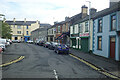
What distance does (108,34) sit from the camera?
17438 millimetres

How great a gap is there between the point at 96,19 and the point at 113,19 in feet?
15.5

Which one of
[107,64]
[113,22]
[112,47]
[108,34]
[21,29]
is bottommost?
[107,64]

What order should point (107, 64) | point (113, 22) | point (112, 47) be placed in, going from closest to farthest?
point (107, 64) < point (112, 47) < point (113, 22)

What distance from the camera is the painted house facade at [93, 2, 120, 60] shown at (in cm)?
1547

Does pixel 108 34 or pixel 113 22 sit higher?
pixel 113 22

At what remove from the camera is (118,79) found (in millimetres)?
8836

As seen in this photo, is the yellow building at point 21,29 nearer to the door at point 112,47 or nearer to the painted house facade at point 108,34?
the painted house facade at point 108,34

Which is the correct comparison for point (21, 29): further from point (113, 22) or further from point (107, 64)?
point (107, 64)

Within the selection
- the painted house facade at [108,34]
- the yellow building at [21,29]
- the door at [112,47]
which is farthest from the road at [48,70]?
the yellow building at [21,29]

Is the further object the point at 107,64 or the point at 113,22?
the point at 113,22

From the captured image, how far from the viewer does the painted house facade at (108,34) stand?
1547 cm

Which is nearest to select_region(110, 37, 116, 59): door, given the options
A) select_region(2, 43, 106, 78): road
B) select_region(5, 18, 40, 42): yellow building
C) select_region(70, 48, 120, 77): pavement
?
select_region(70, 48, 120, 77): pavement

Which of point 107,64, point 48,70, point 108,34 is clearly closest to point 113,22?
point 108,34

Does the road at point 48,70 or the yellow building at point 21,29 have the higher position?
the yellow building at point 21,29
